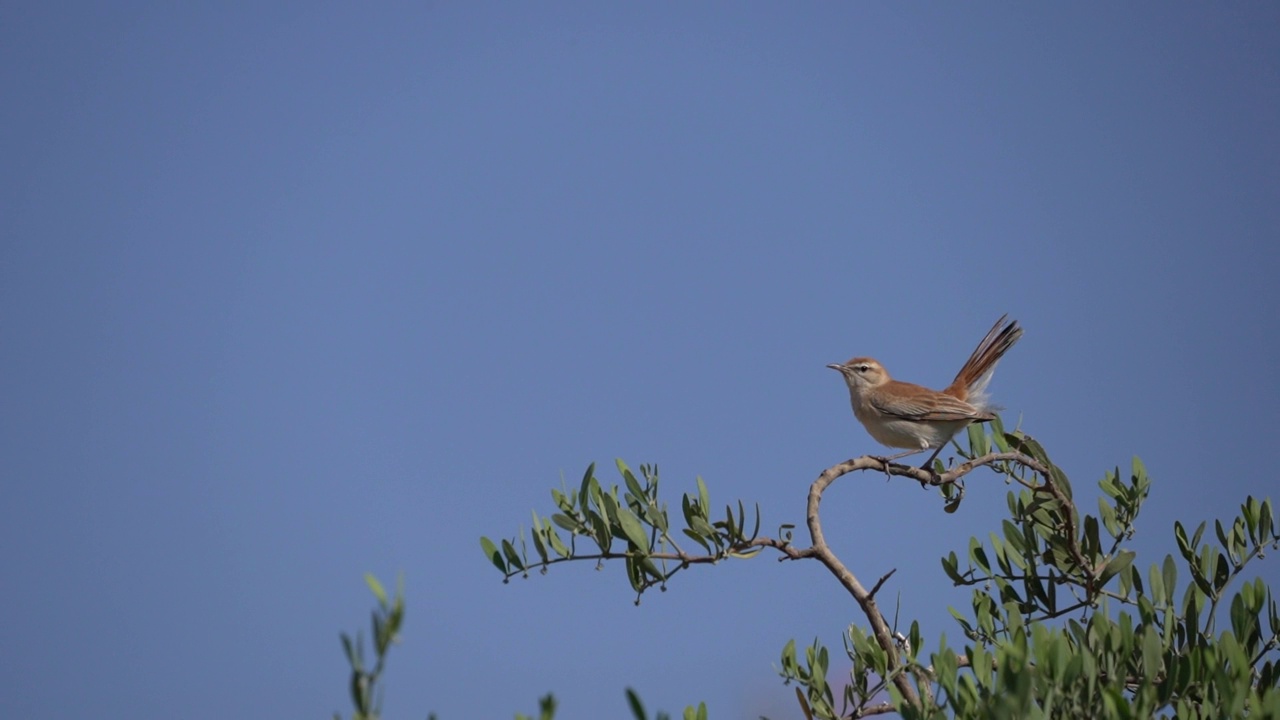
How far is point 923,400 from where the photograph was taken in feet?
22.1

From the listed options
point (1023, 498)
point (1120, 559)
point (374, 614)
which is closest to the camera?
point (374, 614)

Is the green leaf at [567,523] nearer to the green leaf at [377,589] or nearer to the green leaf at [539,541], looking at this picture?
the green leaf at [539,541]

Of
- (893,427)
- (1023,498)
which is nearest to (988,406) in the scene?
(893,427)

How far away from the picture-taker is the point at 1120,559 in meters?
4.63

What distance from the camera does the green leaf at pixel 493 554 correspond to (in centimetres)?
380

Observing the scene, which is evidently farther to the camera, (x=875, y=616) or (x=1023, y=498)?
(x=1023, y=498)

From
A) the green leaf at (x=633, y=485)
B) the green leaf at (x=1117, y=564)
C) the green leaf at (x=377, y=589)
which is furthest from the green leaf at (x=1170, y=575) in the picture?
the green leaf at (x=377, y=589)

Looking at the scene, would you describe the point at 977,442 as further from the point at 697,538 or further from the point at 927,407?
the point at 697,538

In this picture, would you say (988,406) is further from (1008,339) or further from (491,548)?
(491,548)

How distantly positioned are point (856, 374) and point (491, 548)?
4.26 m

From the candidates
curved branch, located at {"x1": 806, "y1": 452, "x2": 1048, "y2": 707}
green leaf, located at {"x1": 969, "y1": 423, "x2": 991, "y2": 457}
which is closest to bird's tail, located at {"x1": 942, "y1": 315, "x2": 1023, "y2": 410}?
green leaf, located at {"x1": 969, "y1": 423, "x2": 991, "y2": 457}

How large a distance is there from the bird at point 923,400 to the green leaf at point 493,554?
291cm

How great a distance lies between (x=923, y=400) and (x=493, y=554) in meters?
3.73

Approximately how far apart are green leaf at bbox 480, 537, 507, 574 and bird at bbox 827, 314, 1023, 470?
2.91 meters
